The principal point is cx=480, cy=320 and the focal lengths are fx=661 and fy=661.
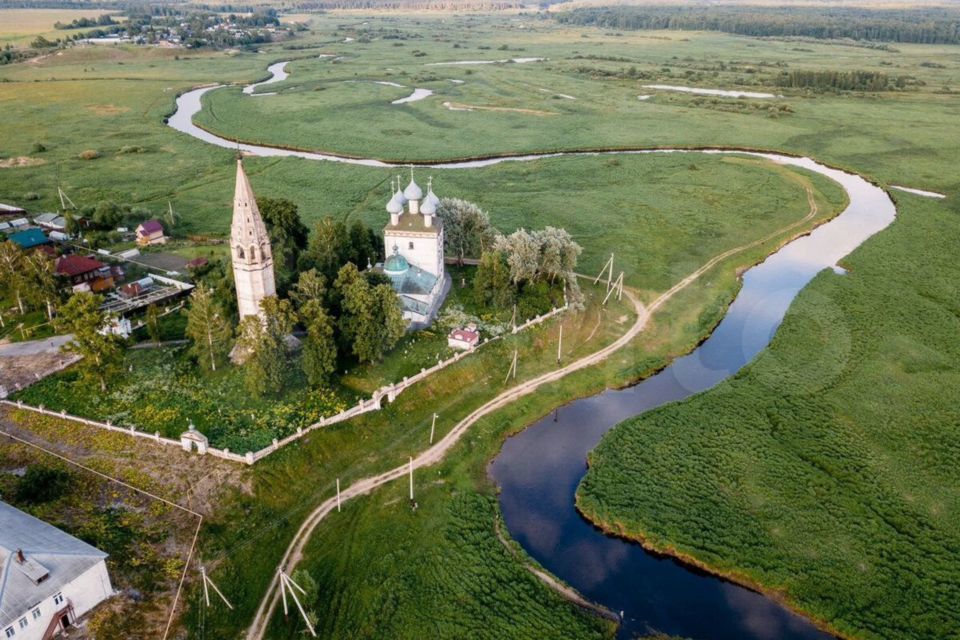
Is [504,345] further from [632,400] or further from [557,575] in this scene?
[557,575]

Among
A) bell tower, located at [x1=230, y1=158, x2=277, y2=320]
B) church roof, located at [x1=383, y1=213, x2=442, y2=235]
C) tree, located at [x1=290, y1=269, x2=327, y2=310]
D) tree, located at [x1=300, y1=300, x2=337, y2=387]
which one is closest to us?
bell tower, located at [x1=230, y1=158, x2=277, y2=320]

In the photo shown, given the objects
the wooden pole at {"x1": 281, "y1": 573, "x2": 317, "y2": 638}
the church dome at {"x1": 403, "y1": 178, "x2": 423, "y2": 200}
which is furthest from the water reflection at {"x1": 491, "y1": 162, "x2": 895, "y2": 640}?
the church dome at {"x1": 403, "y1": 178, "x2": 423, "y2": 200}

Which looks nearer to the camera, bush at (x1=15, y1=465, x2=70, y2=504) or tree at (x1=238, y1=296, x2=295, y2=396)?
bush at (x1=15, y1=465, x2=70, y2=504)

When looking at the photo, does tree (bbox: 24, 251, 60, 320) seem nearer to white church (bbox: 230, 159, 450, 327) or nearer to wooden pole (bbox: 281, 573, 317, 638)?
white church (bbox: 230, 159, 450, 327)

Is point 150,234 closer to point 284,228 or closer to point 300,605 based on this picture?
point 284,228

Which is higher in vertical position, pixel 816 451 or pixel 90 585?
pixel 90 585

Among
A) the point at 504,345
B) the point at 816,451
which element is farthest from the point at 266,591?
the point at 816,451

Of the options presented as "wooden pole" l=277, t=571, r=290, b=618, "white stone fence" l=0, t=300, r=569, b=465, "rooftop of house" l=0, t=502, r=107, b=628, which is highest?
"rooftop of house" l=0, t=502, r=107, b=628
